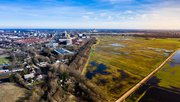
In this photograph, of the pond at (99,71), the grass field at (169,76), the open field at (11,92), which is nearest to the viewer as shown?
the open field at (11,92)

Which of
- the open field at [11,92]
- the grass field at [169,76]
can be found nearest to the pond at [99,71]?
the grass field at [169,76]

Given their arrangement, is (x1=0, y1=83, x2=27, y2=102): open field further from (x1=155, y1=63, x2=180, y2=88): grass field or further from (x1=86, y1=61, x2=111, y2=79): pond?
(x1=155, y1=63, x2=180, y2=88): grass field

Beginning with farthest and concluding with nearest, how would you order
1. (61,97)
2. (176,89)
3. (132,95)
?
(176,89) → (132,95) → (61,97)

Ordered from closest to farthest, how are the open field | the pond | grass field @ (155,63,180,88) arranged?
the open field, grass field @ (155,63,180,88), the pond

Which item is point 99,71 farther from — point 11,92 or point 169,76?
point 11,92

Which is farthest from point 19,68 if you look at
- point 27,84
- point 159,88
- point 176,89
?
point 176,89

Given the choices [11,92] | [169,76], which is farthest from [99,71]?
[11,92]

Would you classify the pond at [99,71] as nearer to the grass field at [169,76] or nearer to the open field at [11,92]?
the grass field at [169,76]

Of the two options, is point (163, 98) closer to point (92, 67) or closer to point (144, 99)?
point (144, 99)

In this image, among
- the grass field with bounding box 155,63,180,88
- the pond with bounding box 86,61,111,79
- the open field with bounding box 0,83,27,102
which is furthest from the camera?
the pond with bounding box 86,61,111,79

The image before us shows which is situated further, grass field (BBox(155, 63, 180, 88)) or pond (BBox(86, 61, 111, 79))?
pond (BBox(86, 61, 111, 79))

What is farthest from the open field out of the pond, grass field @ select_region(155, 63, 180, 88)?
grass field @ select_region(155, 63, 180, 88)
